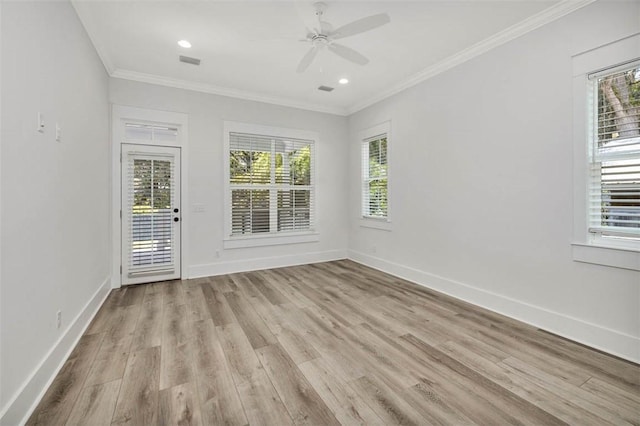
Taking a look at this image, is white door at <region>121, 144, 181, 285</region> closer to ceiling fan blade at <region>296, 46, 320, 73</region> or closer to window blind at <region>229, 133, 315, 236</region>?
window blind at <region>229, 133, 315, 236</region>

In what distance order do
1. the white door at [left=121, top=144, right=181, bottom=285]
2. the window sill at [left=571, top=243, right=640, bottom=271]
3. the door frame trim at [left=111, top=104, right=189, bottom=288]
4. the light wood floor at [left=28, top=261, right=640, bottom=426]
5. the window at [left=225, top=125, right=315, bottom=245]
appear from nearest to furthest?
the light wood floor at [left=28, top=261, right=640, bottom=426] → the window sill at [left=571, top=243, right=640, bottom=271] → the door frame trim at [left=111, top=104, right=189, bottom=288] → the white door at [left=121, top=144, right=181, bottom=285] → the window at [left=225, top=125, right=315, bottom=245]

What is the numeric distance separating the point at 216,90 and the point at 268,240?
2.56 m

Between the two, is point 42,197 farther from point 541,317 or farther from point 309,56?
point 541,317

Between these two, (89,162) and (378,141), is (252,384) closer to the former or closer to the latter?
(89,162)

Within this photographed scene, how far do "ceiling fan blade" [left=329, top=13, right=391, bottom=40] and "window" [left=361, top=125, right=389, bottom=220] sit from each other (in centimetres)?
229

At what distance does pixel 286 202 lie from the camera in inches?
206

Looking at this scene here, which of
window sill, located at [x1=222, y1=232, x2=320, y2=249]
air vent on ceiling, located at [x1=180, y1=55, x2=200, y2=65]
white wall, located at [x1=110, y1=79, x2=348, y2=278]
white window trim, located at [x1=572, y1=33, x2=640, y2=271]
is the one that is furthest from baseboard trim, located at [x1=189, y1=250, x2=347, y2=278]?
white window trim, located at [x1=572, y1=33, x2=640, y2=271]

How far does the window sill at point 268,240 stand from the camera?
4.67 m

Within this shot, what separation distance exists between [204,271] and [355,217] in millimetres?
2832

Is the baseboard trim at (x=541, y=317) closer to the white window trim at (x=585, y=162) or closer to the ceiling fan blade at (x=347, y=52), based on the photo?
the white window trim at (x=585, y=162)

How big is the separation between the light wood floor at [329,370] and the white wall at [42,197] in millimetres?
266

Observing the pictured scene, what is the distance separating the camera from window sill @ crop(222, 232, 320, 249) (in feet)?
15.3

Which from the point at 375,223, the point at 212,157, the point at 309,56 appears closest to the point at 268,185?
the point at 212,157

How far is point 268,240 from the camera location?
500 cm
